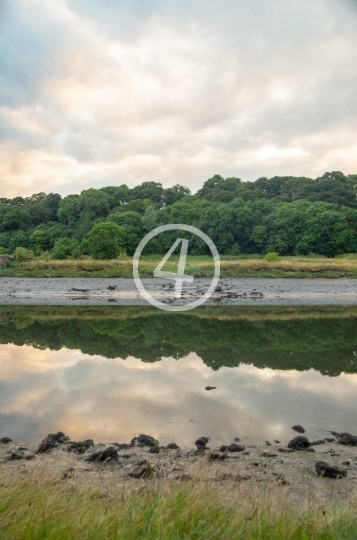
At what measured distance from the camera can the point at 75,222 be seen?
342 ft

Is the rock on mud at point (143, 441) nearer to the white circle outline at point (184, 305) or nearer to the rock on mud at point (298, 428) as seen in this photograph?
the rock on mud at point (298, 428)

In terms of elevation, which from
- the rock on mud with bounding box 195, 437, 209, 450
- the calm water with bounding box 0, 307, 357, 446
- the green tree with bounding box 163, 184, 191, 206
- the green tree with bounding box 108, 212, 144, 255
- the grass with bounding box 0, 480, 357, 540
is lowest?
the calm water with bounding box 0, 307, 357, 446

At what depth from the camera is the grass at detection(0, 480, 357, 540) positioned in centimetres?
334

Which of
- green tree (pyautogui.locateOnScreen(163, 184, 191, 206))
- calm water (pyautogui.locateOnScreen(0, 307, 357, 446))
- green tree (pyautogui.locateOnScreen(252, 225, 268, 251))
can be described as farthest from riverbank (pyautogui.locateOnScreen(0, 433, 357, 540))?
green tree (pyautogui.locateOnScreen(163, 184, 191, 206))

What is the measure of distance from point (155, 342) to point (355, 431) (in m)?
10.0

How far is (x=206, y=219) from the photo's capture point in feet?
276

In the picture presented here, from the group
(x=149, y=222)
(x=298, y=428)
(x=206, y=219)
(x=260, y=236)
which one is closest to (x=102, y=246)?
(x=206, y=219)

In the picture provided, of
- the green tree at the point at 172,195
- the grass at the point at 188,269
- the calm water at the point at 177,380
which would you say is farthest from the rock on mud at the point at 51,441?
the green tree at the point at 172,195

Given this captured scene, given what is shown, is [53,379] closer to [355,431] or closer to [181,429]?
[181,429]

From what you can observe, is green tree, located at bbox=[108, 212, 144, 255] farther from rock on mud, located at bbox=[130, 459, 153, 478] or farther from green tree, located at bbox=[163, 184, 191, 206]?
rock on mud, located at bbox=[130, 459, 153, 478]

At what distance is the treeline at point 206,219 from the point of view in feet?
250

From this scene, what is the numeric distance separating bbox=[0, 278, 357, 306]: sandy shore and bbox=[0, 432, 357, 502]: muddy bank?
23.8 meters

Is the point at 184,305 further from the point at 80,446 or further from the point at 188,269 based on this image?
the point at 80,446

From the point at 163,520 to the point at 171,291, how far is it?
112 ft
